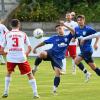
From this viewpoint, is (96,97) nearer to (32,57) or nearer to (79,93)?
(79,93)

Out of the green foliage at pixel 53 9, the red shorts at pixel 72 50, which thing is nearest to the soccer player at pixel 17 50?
the red shorts at pixel 72 50

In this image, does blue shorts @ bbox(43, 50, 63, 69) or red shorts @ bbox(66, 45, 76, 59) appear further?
red shorts @ bbox(66, 45, 76, 59)

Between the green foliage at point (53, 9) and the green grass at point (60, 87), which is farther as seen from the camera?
the green foliage at point (53, 9)

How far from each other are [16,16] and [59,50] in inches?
895

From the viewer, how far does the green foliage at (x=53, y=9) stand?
37750 mm

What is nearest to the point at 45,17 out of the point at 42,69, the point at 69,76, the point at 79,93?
the point at 42,69

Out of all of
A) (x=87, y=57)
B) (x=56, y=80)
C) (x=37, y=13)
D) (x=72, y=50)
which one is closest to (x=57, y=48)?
(x=56, y=80)

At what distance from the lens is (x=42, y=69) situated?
72.5 feet

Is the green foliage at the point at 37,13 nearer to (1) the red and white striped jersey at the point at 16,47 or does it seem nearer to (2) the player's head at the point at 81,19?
(2) the player's head at the point at 81,19

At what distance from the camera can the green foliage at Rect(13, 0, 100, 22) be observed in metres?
37.8

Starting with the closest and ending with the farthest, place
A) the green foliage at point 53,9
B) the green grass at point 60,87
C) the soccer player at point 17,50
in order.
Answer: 1. the soccer player at point 17,50
2. the green grass at point 60,87
3. the green foliage at point 53,9

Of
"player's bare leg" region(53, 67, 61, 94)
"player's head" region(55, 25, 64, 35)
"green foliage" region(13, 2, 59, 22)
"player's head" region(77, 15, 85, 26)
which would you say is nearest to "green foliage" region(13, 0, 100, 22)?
"green foliage" region(13, 2, 59, 22)

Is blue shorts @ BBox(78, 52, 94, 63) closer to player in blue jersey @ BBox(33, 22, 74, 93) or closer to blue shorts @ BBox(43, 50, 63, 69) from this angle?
player in blue jersey @ BBox(33, 22, 74, 93)

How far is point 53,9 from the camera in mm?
38750
